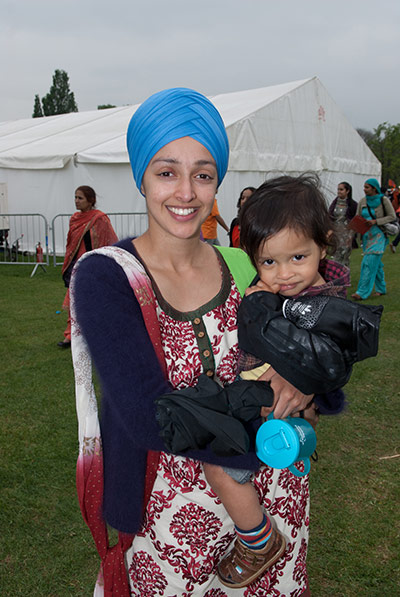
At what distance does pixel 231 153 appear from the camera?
45.0ft

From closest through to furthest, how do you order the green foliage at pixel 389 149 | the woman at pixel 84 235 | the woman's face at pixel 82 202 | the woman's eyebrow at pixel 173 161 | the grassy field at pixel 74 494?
the woman's eyebrow at pixel 173 161
the grassy field at pixel 74 494
the woman at pixel 84 235
the woman's face at pixel 82 202
the green foliage at pixel 389 149

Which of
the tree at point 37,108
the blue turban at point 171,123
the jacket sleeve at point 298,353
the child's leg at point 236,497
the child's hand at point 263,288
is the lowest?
the child's leg at point 236,497

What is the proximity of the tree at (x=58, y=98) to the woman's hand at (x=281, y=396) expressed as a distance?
6244 cm

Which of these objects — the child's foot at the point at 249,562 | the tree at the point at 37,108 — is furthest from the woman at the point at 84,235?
the tree at the point at 37,108

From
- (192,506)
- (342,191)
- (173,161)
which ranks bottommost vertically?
(192,506)

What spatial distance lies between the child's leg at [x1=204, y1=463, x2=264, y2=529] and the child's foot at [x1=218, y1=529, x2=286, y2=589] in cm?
9

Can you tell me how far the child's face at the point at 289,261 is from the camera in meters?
1.68

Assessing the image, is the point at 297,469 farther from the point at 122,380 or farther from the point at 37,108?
the point at 37,108

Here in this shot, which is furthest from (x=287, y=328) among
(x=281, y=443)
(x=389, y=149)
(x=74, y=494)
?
(x=389, y=149)

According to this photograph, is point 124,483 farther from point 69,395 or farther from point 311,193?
point 69,395

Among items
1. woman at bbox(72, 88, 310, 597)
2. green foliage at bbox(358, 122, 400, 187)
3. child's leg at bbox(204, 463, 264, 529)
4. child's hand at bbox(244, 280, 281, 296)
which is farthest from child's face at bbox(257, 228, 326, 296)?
green foliage at bbox(358, 122, 400, 187)

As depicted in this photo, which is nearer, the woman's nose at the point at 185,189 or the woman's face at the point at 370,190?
the woman's nose at the point at 185,189

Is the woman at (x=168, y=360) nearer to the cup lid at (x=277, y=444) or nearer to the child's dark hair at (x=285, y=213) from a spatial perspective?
the cup lid at (x=277, y=444)

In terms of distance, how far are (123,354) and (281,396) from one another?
45cm
